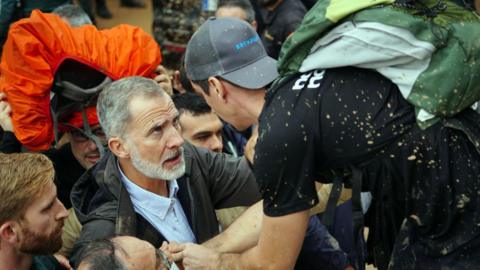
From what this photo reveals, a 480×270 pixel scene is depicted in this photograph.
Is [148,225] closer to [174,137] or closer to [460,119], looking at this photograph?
[174,137]

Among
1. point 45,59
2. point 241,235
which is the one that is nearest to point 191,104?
point 45,59

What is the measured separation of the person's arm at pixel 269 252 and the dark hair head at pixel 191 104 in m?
1.46

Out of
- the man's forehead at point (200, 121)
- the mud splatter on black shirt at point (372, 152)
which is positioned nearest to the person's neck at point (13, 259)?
the mud splatter on black shirt at point (372, 152)

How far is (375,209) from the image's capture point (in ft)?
8.46

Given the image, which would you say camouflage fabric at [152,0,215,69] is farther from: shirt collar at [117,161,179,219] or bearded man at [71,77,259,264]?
shirt collar at [117,161,179,219]

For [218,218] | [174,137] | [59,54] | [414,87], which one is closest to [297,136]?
[414,87]

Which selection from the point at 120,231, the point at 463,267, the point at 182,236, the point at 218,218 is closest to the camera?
the point at 463,267

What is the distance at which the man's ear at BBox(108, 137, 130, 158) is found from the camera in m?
3.16

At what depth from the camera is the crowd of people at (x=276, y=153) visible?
2297mm

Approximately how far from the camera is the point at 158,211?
3.14 metres

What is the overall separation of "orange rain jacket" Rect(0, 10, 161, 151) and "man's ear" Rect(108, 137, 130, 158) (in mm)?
686

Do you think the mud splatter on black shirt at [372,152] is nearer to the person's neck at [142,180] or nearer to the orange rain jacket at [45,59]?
the person's neck at [142,180]

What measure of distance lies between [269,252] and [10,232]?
912mm

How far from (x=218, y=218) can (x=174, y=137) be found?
53cm
